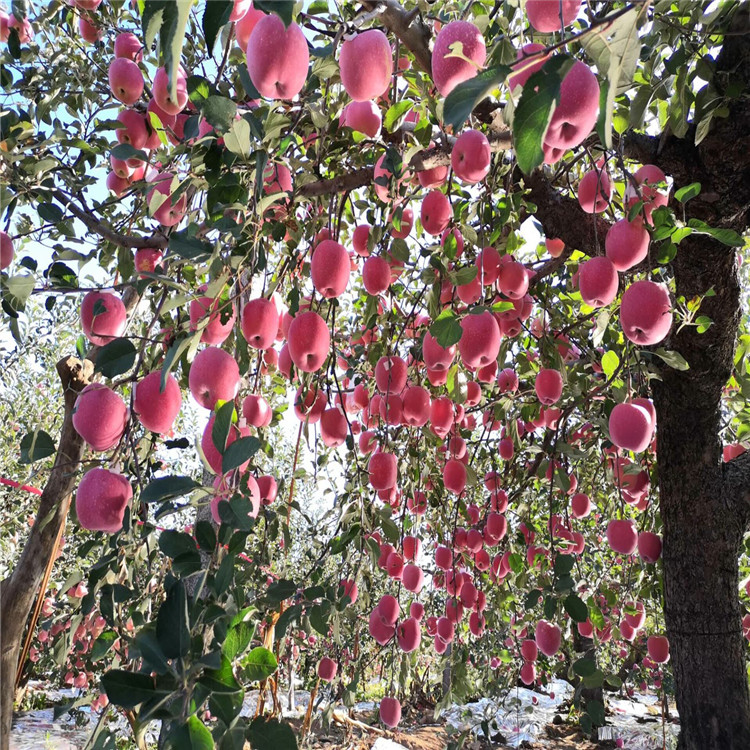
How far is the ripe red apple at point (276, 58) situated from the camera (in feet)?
2.16

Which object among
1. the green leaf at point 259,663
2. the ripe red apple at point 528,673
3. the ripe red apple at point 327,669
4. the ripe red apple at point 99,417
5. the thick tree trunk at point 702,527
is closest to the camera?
the green leaf at point 259,663

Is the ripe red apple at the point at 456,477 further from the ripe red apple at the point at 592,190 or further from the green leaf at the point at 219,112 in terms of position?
the green leaf at the point at 219,112

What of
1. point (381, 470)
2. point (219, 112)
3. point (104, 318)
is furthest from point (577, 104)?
point (381, 470)

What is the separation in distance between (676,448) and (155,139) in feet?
5.32

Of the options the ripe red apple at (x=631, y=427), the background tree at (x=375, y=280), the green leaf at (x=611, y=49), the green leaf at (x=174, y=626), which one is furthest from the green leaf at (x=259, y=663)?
the ripe red apple at (x=631, y=427)

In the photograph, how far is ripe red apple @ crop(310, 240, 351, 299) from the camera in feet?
3.07

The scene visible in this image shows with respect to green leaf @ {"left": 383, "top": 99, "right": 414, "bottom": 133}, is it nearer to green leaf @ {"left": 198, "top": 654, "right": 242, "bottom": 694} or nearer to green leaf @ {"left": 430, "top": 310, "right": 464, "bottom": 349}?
green leaf @ {"left": 430, "top": 310, "right": 464, "bottom": 349}

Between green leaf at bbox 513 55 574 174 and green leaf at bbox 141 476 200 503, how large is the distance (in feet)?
1.60

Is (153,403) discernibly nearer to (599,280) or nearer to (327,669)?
(599,280)

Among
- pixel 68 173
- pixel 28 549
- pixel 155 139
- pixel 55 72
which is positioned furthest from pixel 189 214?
pixel 28 549

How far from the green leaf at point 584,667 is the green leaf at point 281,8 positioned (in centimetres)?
128

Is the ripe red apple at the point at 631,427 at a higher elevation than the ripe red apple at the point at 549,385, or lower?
lower

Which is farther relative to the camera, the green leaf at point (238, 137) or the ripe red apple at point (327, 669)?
the ripe red apple at point (327, 669)

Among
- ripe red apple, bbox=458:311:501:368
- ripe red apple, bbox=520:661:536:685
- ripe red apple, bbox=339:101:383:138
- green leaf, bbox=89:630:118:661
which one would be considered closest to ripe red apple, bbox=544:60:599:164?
ripe red apple, bbox=339:101:383:138
